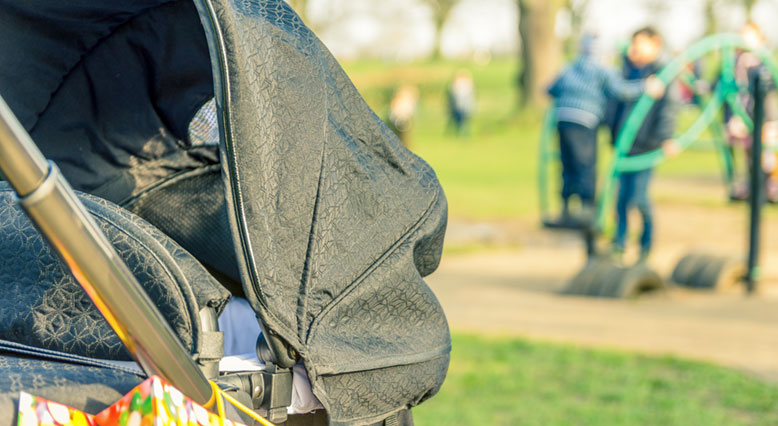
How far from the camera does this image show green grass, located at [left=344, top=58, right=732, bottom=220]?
14852mm

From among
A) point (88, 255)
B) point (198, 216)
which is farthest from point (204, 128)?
A: point (88, 255)

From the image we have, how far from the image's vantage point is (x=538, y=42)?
1051 inches

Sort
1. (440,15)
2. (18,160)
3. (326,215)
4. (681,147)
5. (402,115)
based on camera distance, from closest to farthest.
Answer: (18,160)
(326,215)
(681,147)
(402,115)
(440,15)

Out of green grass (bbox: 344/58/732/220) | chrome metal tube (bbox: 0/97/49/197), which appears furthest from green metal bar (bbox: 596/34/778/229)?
chrome metal tube (bbox: 0/97/49/197)

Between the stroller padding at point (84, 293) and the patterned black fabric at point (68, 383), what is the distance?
0.11 meters

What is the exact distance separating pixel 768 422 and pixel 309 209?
3.16m

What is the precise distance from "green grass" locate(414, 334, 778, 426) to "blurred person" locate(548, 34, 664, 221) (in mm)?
2896

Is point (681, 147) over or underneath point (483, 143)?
over

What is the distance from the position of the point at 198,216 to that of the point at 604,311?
5.09 meters

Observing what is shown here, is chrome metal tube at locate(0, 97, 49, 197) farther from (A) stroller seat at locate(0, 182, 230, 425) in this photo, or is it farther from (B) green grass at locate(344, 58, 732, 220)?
(B) green grass at locate(344, 58, 732, 220)

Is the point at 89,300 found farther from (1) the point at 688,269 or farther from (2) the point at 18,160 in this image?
(1) the point at 688,269

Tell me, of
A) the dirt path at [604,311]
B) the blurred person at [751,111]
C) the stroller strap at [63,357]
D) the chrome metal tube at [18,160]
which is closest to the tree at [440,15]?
the blurred person at [751,111]

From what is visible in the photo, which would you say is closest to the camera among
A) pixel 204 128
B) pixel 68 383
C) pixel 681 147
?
pixel 68 383

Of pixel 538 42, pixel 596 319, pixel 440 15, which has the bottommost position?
pixel 596 319
